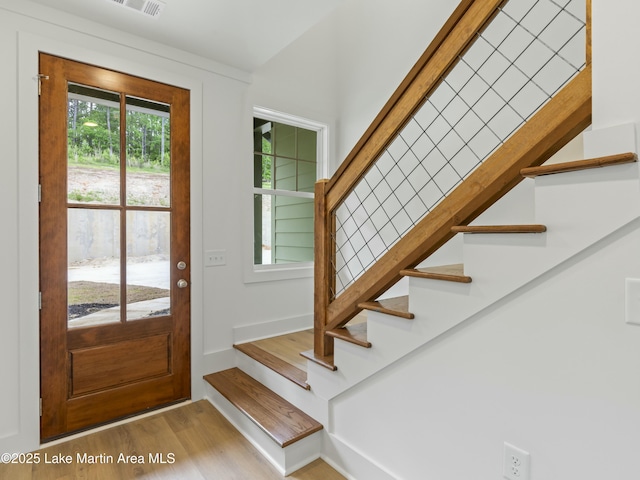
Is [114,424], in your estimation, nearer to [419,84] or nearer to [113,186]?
[113,186]

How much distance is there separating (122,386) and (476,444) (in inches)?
84.5

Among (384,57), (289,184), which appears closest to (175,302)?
(289,184)

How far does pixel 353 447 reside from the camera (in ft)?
5.96

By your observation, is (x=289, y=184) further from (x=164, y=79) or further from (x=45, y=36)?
(x=45, y=36)

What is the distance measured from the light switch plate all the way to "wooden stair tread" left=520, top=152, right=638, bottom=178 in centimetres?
33

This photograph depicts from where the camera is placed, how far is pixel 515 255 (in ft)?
3.94

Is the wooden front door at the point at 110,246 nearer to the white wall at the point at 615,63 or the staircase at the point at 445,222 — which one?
the staircase at the point at 445,222

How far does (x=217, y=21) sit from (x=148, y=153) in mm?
967

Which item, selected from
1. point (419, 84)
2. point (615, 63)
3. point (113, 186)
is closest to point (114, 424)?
point (113, 186)

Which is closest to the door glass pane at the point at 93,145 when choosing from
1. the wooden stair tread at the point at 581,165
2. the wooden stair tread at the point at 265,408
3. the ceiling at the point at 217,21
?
the ceiling at the point at 217,21

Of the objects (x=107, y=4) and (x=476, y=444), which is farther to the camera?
(x=107, y=4)

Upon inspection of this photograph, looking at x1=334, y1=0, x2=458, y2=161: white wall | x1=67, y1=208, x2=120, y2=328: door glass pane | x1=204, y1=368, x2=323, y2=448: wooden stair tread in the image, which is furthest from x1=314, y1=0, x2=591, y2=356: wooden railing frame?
x1=334, y1=0, x2=458, y2=161: white wall

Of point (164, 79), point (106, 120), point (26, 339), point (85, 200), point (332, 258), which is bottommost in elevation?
point (26, 339)

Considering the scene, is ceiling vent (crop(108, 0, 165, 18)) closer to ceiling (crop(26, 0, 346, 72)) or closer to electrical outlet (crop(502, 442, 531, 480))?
ceiling (crop(26, 0, 346, 72))
